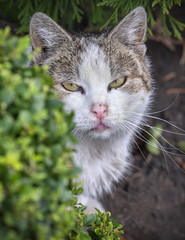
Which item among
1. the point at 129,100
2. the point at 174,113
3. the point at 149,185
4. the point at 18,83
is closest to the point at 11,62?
the point at 18,83

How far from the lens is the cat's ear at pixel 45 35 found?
6.37 ft

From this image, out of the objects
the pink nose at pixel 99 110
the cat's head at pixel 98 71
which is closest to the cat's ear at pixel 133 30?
the cat's head at pixel 98 71

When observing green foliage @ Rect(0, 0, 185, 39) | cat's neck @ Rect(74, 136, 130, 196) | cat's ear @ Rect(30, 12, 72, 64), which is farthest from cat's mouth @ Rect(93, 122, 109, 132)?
green foliage @ Rect(0, 0, 185, 39)

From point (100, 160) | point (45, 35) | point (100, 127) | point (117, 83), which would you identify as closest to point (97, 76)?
Answer: point (117, 83)

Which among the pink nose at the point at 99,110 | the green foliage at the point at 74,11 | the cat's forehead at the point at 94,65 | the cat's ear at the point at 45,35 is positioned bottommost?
the pink nose at the point at 99,110

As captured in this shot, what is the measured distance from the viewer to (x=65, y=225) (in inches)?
42.3

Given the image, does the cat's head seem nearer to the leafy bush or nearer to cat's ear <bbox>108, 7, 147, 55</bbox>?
cat's ear <bbox>108, 7, 147, 55</bbox>

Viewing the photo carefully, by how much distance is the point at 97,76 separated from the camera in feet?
6.18

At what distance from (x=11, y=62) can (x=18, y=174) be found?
40cm

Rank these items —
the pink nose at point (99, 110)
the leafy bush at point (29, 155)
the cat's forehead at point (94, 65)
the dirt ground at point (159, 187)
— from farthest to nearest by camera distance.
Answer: the dirt ground at point (159, 187), the cat's forehead at point (94, 65), the pink nose at point (99, 110), the leafy bush at point (29, 155)

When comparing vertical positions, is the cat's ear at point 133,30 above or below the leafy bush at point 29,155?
above

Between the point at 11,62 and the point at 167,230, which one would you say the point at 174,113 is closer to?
the point at 167,230

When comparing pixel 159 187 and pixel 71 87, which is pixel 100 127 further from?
pixel 159 187

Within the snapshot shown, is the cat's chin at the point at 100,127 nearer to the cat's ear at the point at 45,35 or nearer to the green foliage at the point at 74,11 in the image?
the cat's ear at the point at 45,35
